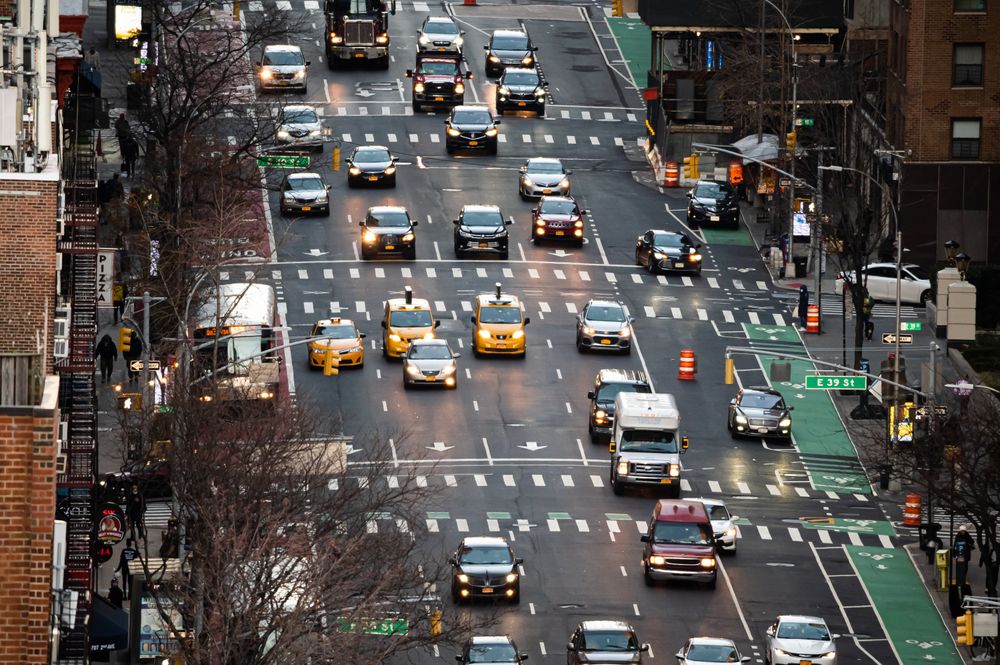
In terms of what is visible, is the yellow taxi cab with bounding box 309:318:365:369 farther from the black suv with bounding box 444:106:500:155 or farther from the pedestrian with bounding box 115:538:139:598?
the black suv with bounding box 444:106:500:155

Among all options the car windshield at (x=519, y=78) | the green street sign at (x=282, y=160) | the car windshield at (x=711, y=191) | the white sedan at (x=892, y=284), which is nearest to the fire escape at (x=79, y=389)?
the green street sign at (x=282, y=160)

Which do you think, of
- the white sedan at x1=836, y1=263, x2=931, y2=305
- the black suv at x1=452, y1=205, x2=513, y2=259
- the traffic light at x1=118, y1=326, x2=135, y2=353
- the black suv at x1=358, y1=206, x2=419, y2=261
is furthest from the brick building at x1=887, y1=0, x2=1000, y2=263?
the traffic light at x1=118, y1=326, x2=135, y2=353

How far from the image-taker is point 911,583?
6894 centimetres

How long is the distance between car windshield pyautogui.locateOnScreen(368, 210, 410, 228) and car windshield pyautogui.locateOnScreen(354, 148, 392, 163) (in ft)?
28.3

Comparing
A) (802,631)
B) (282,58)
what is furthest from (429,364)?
(282,58)

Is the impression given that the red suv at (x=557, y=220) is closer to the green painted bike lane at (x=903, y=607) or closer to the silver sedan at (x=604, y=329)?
the silver sedan at (x=604, y=329)

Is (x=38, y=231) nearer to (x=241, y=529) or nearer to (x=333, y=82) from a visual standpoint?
(x=241, y=529)

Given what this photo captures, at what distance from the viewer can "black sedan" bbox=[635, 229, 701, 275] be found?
9506 centimetres

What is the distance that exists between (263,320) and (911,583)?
70.5 ft

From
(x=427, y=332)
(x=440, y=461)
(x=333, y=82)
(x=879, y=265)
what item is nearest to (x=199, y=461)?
(x=440, y=461)

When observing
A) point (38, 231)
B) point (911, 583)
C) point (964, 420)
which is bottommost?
point (911, 583)

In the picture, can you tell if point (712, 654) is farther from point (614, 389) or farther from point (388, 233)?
point (388, 233)

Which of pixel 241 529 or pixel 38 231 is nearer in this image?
pixel 38 231

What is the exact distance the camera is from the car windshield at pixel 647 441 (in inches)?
2881
